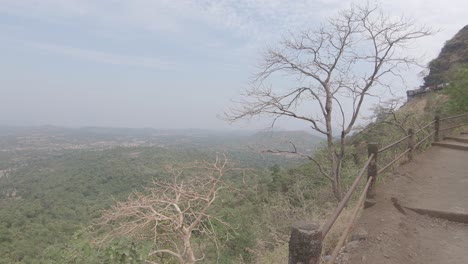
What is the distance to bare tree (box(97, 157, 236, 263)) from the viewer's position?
7895mm

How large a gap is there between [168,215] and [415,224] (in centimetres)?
617

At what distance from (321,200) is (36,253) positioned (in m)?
29.0

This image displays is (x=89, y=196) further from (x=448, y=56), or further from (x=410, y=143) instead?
(x=410, y=143)

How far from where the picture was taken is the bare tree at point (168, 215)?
7.89 m

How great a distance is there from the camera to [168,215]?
888cm

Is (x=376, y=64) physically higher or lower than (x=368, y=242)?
higher

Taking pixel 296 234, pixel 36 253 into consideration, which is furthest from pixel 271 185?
pixel 296 234

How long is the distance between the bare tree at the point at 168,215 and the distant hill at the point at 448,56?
25.8m

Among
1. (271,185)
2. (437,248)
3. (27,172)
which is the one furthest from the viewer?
(27,172)

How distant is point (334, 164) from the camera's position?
11.2 m

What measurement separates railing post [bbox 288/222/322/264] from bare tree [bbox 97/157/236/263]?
5.54 meters

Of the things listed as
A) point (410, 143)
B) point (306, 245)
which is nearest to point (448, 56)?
point (410, 143)

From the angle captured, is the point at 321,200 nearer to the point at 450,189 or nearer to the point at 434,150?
the point at 434,150

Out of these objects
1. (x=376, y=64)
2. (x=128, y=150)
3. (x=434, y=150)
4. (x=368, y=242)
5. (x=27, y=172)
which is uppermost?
(x=376, y=64)
